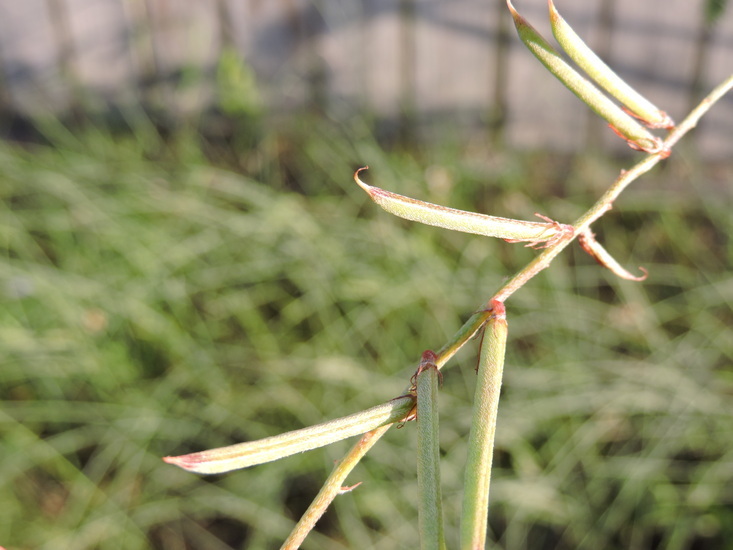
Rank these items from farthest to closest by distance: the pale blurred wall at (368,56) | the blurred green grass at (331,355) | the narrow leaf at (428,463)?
the pale blurred wall at (368,56) → the blurred green grass at (331,355) → the narrow leaf at (428,463)

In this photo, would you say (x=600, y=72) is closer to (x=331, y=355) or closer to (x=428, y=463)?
(x=428, y=463)

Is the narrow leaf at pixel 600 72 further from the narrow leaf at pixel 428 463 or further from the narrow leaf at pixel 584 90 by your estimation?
the narrow leaf at pixel 428 463

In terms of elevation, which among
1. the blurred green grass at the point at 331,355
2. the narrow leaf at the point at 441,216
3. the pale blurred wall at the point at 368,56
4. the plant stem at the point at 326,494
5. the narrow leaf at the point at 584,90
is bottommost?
the blurred green grass at the point at 331,355

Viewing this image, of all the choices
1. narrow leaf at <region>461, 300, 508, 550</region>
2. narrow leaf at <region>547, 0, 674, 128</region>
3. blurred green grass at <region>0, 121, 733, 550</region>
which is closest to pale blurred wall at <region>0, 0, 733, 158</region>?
blurred green grass at <region>0, 121, 733, 550</region>

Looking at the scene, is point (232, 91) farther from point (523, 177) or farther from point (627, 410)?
point (627, 410)

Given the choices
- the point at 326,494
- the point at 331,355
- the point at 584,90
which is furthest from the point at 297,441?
the point at 331,355

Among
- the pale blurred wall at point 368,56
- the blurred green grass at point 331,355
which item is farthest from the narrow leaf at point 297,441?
the pale blurred wall at point 368,56

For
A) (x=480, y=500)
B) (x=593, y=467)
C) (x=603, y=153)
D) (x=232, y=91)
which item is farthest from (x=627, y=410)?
(x=480, y=500)
